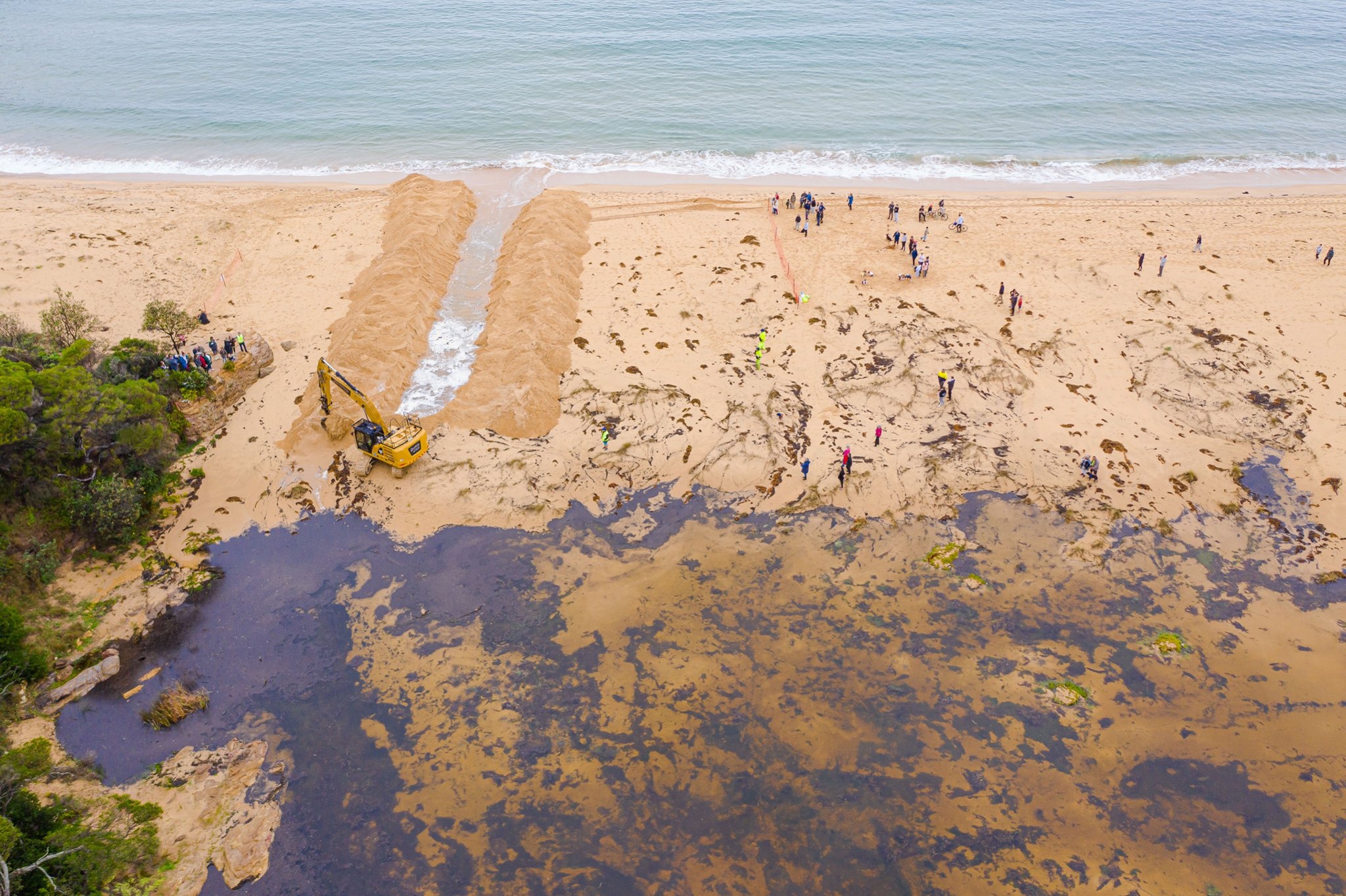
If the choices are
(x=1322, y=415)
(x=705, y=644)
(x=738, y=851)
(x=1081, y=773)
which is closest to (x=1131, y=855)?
(x=1081, y=773)

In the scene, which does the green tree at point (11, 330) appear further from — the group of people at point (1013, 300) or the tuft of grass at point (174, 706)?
the group of people at point (1013, 300)

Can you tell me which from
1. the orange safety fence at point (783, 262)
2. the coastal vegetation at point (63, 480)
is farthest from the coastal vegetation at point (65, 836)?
the orange safety fence at point (783, 262)

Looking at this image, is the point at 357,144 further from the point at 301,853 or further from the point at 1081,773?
the point at 1081,773

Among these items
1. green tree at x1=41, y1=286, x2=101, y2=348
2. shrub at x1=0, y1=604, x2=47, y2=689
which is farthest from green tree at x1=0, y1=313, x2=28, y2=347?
shrub at x1=0, y1=604, x2=47, y2=689

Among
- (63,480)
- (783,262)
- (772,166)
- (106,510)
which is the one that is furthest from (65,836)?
(772,166)

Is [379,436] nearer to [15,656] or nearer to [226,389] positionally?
[226,389]

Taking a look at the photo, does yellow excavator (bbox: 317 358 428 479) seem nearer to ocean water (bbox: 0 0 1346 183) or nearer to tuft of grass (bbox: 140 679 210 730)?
tuft of grass (bbox: 140 679 210 730)
